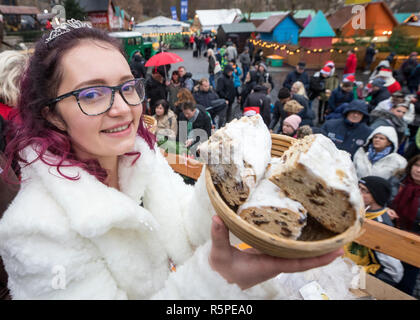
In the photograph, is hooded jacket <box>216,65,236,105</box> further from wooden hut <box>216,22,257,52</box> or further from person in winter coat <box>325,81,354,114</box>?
wooden hut <box>216,22,257,52</box>

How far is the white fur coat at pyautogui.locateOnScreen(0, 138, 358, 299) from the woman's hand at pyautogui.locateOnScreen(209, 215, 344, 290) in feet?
0.12

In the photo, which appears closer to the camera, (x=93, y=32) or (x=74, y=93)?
(x=74, y=93)

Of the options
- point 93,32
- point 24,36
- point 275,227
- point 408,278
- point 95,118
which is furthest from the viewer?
point 24,36

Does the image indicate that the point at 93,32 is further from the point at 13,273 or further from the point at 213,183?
the point at 13,273

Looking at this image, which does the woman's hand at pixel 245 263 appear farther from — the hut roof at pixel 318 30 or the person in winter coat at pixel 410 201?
the hut roof at pixel 318 30

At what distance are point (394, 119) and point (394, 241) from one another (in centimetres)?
319

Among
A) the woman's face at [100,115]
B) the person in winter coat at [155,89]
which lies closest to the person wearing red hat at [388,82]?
the person in winter coat at [155,89]

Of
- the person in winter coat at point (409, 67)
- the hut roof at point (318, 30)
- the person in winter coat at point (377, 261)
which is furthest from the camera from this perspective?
the hut roof at point (318, 30)

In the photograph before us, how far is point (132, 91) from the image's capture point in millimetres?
1121

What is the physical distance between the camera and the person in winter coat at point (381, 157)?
10.0 ft

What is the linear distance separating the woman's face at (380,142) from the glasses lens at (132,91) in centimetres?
320

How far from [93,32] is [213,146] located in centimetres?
77
